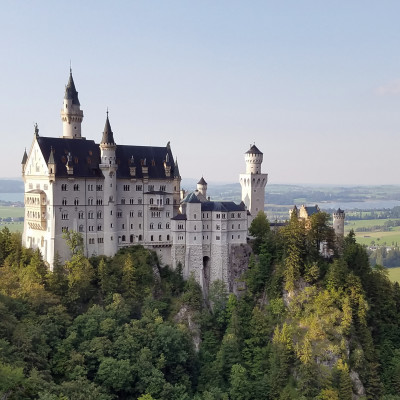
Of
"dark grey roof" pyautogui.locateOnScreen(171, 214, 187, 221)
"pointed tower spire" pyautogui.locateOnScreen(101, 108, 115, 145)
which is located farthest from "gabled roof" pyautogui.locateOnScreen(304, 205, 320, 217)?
"pointed tower spire" pyautogui.locateOnScreen(101, 108, 115, 145)

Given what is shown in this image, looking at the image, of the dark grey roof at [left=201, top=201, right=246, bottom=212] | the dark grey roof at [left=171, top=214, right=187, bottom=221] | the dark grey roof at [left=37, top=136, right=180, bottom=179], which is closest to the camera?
the dark grey roof at [left=37, top=136, right=180, bottom=179]

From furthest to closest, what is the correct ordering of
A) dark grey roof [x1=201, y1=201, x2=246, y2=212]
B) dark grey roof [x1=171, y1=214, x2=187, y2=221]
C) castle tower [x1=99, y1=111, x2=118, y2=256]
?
dark grey roof [x1=201, y1=201, x2=246, y2=212], dark grey roof [x1=171, y1=214, x2=187, y2=221], castle tower [x1=99, y1=111, x2=118, y2=256]

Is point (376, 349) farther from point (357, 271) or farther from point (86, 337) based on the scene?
point (86, 337)

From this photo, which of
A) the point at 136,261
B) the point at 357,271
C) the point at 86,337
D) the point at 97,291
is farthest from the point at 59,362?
the point at 357,271

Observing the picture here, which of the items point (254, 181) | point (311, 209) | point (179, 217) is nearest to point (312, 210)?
point (311, 209)

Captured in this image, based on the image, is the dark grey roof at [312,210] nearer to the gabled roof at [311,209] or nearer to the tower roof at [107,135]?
the gabled roof at [311,209]

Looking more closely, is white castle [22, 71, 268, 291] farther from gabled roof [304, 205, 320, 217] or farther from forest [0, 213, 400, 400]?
gabled roof [304, 205, 320, 217]

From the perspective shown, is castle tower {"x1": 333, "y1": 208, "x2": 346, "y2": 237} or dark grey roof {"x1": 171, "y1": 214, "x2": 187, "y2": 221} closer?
dark grey roof {"x1": 171, "y1": 214, "x2": 187, "y2": 221}

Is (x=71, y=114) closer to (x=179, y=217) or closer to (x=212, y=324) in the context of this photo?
(x=179, y=217)

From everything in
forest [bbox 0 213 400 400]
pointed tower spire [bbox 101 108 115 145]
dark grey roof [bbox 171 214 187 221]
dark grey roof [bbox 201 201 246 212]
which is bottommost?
forest [bbox 0 213 400 400]
